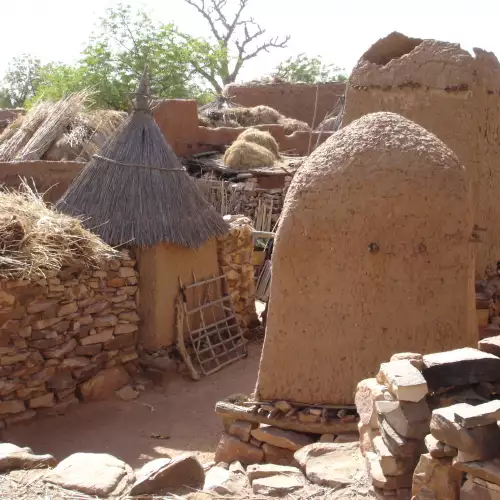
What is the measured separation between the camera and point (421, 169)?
482 cm

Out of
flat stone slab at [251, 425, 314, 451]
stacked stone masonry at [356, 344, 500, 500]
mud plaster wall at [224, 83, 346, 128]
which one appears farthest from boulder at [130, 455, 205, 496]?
mud plaster wall at [224, 83, 346, 128]

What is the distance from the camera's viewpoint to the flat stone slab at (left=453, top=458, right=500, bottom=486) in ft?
9.07

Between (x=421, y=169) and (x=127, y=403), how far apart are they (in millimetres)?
4537

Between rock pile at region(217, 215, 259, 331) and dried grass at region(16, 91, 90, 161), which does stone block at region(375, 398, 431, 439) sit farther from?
dried grass at region(16, 91, 90, 161)

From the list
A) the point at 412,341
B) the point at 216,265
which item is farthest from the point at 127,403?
the point at 412,341

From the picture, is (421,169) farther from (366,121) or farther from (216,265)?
(216,265)

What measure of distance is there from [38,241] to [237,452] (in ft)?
10.7

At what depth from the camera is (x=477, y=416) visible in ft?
9.20

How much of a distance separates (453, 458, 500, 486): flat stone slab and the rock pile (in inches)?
266

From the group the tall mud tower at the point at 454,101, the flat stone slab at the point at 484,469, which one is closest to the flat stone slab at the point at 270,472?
the flat stone slab at the point at 484,469

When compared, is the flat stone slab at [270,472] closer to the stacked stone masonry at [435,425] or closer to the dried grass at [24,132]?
the stacked stone masonry at [435,425]

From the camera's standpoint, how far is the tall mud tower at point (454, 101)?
21.6ft

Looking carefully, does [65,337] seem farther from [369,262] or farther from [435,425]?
[435,425]

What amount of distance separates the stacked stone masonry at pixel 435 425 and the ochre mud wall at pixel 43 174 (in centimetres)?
761
